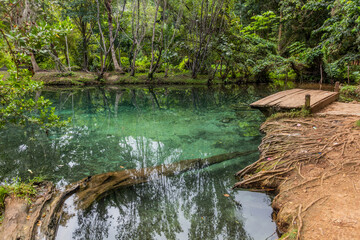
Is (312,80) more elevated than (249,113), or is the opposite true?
(312,80)

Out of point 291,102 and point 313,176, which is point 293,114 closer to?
point 291,102

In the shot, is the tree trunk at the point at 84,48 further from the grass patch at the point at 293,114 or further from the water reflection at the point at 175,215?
the water reflection at the point at 175,215

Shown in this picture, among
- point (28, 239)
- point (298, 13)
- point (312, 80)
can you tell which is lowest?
point (28, 239)

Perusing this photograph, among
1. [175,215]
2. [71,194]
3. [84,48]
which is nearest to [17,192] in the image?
[71,194]

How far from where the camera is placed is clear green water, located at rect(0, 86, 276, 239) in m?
3.07

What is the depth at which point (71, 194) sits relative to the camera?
3.66 meters

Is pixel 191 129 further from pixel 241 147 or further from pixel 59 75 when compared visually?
pixel 59 75

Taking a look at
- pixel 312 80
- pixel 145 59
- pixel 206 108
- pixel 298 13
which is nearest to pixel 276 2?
pixel 298 13

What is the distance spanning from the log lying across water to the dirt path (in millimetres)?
1143

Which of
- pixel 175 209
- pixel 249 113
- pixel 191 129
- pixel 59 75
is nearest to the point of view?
pixel 175 209

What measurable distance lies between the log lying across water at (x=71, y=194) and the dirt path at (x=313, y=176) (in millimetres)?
1143

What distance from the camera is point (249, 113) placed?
9.28 m

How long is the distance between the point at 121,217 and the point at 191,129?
4.42 metres

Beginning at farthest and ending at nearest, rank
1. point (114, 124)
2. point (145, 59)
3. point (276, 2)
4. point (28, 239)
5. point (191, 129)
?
point (145, 59) < point (276, 2) < point (114, 124) < point (191, 129) < point (28, 239)
